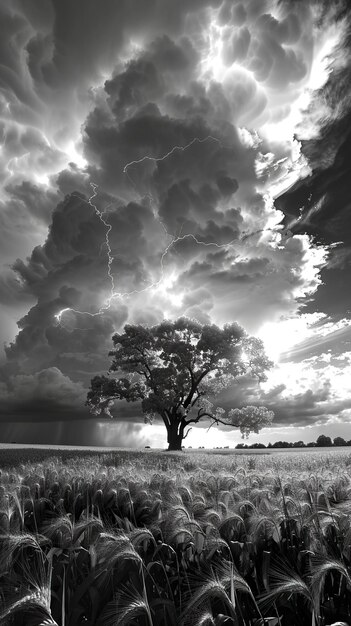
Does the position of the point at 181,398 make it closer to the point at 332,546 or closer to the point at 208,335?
the point at 208,335

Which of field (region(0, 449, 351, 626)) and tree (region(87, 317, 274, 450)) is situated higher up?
tree (region(87, 317, 274, 450))

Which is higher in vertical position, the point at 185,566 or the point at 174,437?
the point at 174,437

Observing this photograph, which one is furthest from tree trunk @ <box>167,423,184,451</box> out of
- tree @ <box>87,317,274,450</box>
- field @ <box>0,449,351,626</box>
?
field @ <box>0,449,351,626</box>

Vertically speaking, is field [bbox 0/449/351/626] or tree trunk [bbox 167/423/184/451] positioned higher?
tree trunk [bbox 167/423/184/451]

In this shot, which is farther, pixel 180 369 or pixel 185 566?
pixel 180 369

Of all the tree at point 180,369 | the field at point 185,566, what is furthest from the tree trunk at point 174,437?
the field at point 185,566

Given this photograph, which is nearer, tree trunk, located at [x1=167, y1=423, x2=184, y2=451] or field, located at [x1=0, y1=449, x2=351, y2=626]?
field, located at [x1=0, y1=449, x2=351, y2=626]

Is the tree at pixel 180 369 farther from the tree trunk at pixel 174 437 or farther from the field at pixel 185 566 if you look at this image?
the field at pixel 185 566

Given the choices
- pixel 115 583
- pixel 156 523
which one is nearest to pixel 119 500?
pixel 156 523

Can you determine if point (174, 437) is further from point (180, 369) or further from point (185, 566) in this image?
point (185, 566)

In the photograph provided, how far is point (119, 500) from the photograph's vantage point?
6566mm

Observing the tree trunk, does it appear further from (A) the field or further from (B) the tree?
(A) the field

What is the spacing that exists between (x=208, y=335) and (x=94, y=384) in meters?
11.1

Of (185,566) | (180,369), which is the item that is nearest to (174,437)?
(180,369)
